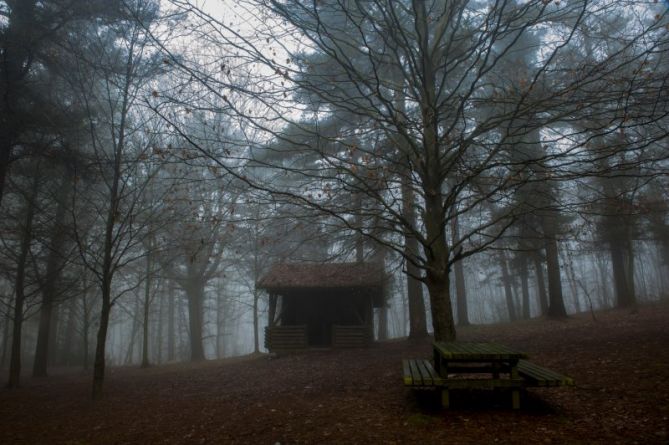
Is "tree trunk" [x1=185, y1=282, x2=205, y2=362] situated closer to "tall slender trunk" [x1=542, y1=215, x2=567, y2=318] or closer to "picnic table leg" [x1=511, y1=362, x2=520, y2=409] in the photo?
"tall slender trunk" [x1=542, y1=215, x2=567, y2=318]

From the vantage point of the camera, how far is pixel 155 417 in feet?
23.4

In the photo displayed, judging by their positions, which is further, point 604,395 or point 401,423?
point 604,395

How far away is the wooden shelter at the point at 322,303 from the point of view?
1520 cm

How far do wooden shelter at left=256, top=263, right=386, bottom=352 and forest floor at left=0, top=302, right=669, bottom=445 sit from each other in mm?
3964

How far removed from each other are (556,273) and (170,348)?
29.1 meters

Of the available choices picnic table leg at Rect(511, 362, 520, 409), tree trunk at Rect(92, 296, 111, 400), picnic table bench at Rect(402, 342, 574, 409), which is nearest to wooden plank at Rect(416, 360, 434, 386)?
picnic table bench at Rect(402, 342, 574, 409)

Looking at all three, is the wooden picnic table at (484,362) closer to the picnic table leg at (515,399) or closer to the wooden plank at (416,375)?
the picnic table leg at (515,399)

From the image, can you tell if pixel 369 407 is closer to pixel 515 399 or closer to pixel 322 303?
pixel 515 399

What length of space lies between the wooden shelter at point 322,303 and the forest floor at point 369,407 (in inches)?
156

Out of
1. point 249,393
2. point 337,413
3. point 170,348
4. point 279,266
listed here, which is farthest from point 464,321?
point 170,348

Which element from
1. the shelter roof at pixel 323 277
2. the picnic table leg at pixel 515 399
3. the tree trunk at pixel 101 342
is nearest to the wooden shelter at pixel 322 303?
the shelter roof at pixel 323 277

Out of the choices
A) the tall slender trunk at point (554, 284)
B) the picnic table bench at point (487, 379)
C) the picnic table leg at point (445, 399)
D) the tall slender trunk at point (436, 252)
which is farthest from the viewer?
the tall slender trunk at point (554, 284)

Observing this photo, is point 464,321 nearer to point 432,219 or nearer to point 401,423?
point 432,219

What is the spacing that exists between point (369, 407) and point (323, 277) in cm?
977
